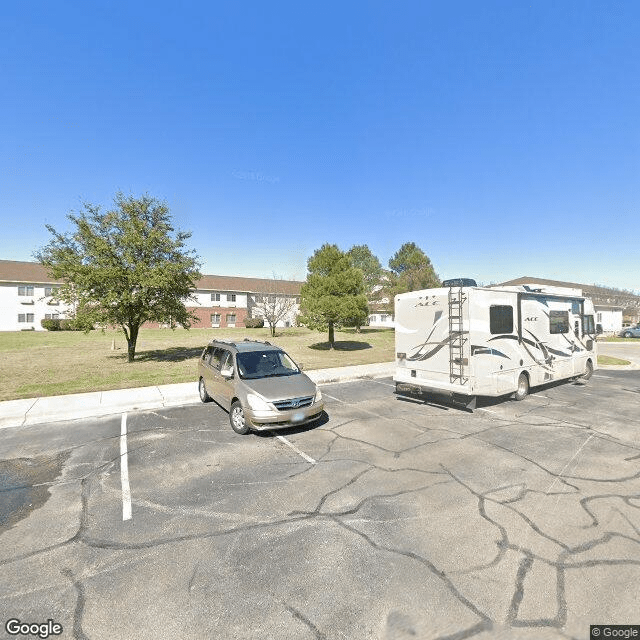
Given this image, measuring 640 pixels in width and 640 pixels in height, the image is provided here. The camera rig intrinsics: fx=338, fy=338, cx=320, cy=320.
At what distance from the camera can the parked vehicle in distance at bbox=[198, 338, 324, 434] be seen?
6957mm

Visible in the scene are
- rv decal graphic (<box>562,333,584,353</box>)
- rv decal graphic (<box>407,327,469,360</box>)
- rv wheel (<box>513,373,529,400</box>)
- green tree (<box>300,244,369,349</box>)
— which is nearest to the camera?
rv decal graphic (<box>407,327,469,360</box>)

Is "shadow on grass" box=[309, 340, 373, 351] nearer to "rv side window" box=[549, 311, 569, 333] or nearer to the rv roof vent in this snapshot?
"rv side window" box=[549, 311, 569, 333]

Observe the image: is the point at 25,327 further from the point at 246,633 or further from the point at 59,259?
the point at 246,633

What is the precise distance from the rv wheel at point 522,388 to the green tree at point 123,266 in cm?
Answer: 1546

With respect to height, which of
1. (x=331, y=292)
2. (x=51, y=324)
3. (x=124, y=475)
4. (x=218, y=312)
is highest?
(x=331, y=292)

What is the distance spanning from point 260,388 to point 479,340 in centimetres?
559

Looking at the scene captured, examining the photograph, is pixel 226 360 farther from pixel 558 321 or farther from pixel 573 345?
pixel 573 345

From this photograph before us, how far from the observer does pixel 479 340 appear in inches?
339

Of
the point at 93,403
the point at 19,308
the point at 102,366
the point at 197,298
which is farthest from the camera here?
the point at 19,308

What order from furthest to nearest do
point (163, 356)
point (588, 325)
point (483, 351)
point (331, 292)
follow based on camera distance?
1. point (331, 292)
2. point (163, 356)
3. point (588, 325)
4. point (483, 351)

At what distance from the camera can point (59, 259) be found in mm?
16984

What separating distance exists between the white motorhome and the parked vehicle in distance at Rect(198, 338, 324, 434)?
3.47 metres

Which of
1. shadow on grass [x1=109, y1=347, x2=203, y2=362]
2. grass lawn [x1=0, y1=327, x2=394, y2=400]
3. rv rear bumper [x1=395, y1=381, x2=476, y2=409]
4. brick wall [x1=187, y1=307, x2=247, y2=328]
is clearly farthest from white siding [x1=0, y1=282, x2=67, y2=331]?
rv rear bumper [x1=395, y1=381, x2=476, y2=409]

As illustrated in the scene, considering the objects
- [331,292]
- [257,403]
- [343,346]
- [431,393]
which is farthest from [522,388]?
[343,346]
